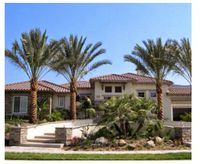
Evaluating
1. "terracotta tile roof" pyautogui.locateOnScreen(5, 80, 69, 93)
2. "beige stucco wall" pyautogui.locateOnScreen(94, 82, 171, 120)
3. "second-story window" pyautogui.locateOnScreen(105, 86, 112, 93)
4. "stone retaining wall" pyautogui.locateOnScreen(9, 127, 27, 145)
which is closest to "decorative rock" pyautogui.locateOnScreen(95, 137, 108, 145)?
"stone retaining wall" pyautogui.locateOnScreen(9, 127, 27, 145)

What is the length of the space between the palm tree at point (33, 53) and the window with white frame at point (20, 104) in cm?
564

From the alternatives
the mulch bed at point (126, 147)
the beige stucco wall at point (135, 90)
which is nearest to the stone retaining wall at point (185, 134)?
the mulch bed at point (126, 147)

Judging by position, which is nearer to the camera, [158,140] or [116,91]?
[158,140]

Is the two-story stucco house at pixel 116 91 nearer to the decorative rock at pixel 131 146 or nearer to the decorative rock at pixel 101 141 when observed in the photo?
the decorative rock at pixel 101 141

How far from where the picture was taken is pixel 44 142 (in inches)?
663

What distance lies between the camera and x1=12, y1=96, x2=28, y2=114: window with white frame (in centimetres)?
2908

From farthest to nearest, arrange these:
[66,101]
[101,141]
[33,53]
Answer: [66,101]
[33,53]
[101,141]

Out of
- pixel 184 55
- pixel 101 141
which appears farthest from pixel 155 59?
pixel 101 141

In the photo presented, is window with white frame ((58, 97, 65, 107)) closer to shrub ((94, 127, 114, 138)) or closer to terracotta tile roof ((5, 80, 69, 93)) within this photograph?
terracotta tile roof ((5, 80, 69, 93))

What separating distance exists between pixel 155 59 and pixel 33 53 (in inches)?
351

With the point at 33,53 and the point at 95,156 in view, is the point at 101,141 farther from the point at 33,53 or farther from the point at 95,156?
the point at 33,53

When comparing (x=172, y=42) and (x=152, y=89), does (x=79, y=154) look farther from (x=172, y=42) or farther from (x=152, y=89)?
(x=152, y=89)

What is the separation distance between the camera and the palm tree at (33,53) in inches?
900

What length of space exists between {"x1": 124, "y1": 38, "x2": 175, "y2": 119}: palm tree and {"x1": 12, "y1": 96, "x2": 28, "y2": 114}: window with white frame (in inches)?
378
